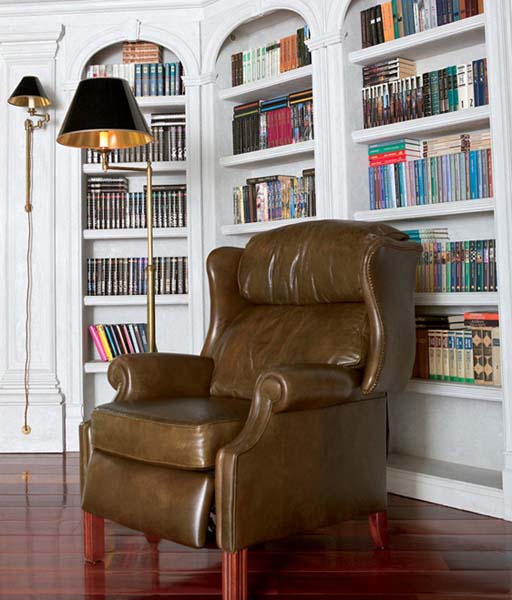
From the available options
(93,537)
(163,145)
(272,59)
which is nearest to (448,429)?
(93,537)

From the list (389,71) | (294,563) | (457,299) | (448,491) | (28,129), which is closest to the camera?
(294,563)

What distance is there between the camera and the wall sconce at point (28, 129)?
4.23 meters

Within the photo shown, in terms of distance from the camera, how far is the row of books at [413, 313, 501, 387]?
3.08m

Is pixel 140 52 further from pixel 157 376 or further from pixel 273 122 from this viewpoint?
pixel 157 376

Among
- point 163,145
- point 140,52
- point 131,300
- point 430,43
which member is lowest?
point 131,300

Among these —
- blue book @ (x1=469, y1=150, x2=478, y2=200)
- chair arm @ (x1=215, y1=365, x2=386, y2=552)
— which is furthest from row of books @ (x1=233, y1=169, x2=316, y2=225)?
chair arm @ (x1=215, y1=365, x2=386, y2=552)

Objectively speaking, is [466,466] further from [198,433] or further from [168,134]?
[168,134]

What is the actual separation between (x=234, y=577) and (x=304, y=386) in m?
0.52

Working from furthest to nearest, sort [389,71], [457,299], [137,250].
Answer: [137,250] → [389,71] → [457,299]

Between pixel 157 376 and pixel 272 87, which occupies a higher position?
pixel 272 87

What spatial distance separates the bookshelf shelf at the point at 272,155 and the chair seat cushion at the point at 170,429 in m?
1.78

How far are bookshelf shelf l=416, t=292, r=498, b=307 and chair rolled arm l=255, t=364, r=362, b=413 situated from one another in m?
0.98

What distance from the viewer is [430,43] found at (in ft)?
10.8

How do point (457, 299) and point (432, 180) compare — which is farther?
point (432, 180)
